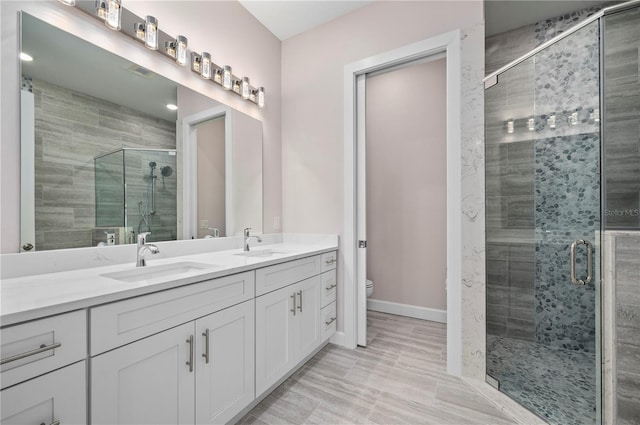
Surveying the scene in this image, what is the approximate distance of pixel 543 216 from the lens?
1955mm

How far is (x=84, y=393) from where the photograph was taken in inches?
32.7

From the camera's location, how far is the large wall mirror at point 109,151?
1.23 m

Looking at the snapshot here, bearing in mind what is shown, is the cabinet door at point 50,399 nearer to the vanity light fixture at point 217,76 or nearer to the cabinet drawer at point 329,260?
the cabinet drawer at point 329,260

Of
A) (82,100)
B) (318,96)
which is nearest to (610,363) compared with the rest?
(318,96)

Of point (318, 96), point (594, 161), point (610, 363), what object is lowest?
point (610, 363)

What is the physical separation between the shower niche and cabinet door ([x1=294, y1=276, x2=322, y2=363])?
3.07 ft

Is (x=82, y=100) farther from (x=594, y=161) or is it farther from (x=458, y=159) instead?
(x=594, y=161)

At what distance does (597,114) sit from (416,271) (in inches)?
75.6

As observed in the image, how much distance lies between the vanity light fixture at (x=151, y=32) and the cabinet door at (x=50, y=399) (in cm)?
165

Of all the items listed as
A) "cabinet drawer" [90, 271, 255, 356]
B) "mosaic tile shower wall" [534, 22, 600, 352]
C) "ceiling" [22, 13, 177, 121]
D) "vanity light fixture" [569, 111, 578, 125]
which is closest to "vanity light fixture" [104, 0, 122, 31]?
"ceiling" [22, 13, 177, 121]

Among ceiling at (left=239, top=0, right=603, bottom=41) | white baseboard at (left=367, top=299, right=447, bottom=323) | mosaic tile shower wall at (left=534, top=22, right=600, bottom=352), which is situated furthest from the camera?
white baseboard at (left=367, top=299, right=447, bottom=323)

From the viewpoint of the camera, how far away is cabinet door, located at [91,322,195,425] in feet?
2.87

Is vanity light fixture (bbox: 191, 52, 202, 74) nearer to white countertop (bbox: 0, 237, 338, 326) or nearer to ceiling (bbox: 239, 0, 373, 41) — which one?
ceiling (bbox: 239, 0, 373, 41)

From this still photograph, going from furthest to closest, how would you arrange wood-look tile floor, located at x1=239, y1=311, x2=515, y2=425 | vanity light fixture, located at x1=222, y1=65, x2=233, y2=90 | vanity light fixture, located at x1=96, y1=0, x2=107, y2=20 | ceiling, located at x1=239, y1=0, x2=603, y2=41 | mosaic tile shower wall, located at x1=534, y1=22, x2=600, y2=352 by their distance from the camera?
1. ceiling, located at x1=239, y1=0, x2=603, y2=41
2. vanity light fixture, located at x1=222, y1=65, x2=233, y2=90
3. mosaic tile shower wall, located at x1=534, y1=22, x2=600, y2=352
4. wood-look tile floor, located at x1=239, y1=311, x2=515, y2=425
5. vanity light fixture, located at x1=96, y1=0, x2=107, y2=20
